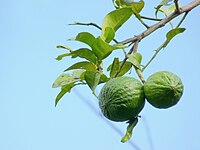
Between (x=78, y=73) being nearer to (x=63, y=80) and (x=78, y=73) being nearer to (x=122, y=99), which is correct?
(x=63, y=80)

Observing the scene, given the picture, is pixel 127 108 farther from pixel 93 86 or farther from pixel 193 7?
pixel 193 7

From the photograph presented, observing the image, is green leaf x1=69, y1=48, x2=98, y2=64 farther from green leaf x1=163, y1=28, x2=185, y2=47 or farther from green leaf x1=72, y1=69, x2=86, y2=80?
green leaf x1=163, y1=28, x2=185, y2=47

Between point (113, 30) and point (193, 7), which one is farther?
point (193, 7)

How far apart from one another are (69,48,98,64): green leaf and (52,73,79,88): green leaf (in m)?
0.05

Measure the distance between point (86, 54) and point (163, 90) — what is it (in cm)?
17

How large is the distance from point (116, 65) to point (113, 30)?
7 cm

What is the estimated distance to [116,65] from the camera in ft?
3.62

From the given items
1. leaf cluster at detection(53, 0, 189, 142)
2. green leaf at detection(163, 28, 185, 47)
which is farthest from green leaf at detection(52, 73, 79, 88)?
green leaf at detection(163, 28, 185, 47)

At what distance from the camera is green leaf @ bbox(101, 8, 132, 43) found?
1.12 metres

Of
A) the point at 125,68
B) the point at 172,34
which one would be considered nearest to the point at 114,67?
the point at 125,68

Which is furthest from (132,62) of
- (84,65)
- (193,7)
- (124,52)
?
(193,7)

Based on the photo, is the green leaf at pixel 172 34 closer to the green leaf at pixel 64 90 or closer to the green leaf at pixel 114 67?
the green leaf at pixel 114 67

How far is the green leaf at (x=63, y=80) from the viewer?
1142 millimetres

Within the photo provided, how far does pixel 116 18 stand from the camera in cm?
113
